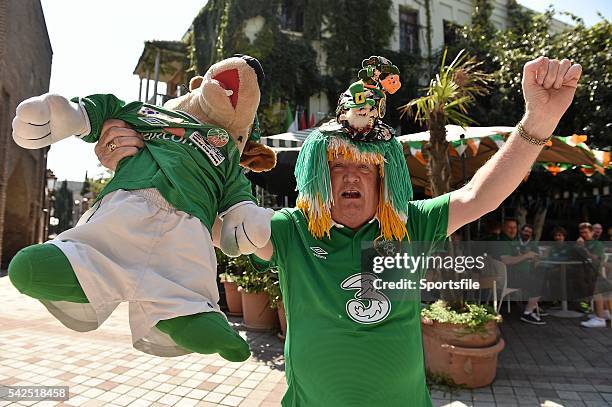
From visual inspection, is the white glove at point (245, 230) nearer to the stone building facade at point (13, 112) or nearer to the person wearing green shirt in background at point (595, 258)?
the person wearing green shirt in background at point (595, 258)

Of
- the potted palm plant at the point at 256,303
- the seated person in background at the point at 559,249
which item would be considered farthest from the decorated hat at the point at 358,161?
the seated person in background at the point at 559,249

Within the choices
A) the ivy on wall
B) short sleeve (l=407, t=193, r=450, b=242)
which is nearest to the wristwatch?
short sleeve (l=407, t=193, r=450, b=242)

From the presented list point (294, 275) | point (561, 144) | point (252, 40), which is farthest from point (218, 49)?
point (294, 275)

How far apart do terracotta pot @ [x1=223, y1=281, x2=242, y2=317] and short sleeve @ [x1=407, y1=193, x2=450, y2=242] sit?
467cm

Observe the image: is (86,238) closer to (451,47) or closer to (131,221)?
(131,221)

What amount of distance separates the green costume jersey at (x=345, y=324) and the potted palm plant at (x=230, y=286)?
14.6ft

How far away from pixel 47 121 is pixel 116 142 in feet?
0.70

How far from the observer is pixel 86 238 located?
3.93 feet

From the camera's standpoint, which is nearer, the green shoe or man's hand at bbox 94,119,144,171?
the green shoe

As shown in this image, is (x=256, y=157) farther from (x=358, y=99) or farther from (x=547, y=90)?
(x=547, y=90)

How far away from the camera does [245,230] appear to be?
140 centimetres

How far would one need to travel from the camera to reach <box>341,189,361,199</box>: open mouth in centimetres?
145

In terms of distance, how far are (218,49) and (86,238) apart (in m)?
10.5

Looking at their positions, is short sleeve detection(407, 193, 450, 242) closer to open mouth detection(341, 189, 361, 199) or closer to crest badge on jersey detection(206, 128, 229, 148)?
open mouth detection(341, 189, 361, 199)
